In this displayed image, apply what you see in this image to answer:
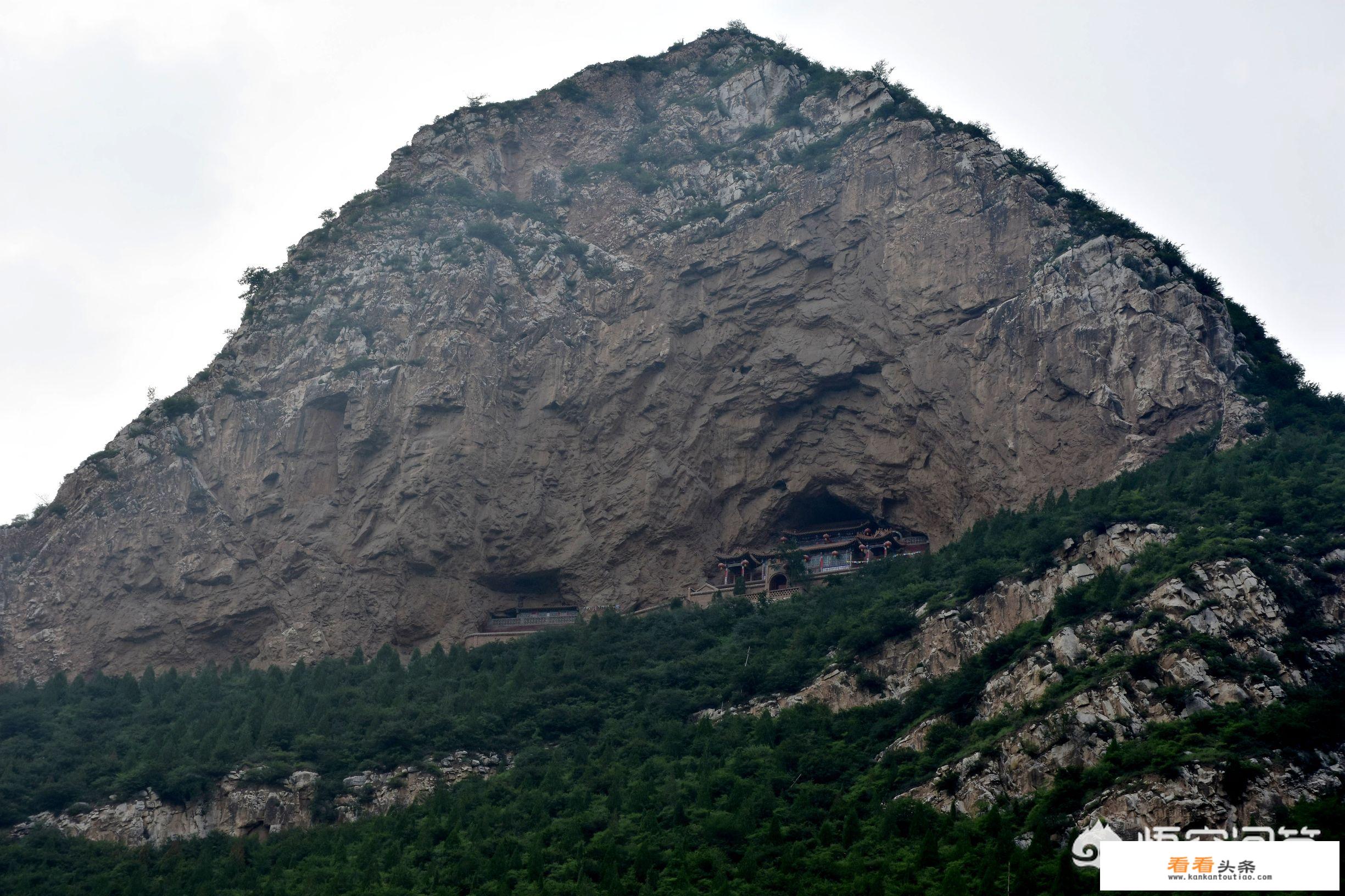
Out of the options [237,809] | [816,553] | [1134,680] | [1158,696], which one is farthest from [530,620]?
[1158,696]

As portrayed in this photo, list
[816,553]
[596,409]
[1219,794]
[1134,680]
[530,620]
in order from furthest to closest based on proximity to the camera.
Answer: [596,409] → [530,620] → [816,553] → [1134,680] → [1219,794]

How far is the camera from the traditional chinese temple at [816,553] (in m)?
50.1

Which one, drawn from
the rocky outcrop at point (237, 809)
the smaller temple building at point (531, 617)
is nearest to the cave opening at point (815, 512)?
the smaller temple building at point (531, 617)

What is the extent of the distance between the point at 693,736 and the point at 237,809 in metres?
13.4

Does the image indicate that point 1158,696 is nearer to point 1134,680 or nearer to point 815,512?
point 1134,680

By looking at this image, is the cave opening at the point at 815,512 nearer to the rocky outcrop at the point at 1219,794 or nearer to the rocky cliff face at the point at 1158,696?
the rocky cliff face at the point at 1158,696

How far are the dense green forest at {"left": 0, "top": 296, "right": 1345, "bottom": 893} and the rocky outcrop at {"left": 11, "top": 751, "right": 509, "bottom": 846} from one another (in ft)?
1.70

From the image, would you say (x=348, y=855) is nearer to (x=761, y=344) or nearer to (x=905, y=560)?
(x=905, y=560)

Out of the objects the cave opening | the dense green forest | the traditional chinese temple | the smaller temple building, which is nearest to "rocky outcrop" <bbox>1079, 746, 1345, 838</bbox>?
the dense green forest

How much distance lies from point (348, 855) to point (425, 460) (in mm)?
20283

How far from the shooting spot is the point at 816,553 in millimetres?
51406

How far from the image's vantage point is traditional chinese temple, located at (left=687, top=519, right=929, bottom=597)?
164 ft

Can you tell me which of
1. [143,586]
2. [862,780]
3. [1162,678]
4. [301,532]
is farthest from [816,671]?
[143,586]

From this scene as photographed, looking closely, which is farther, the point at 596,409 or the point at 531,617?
the point at 596,409
